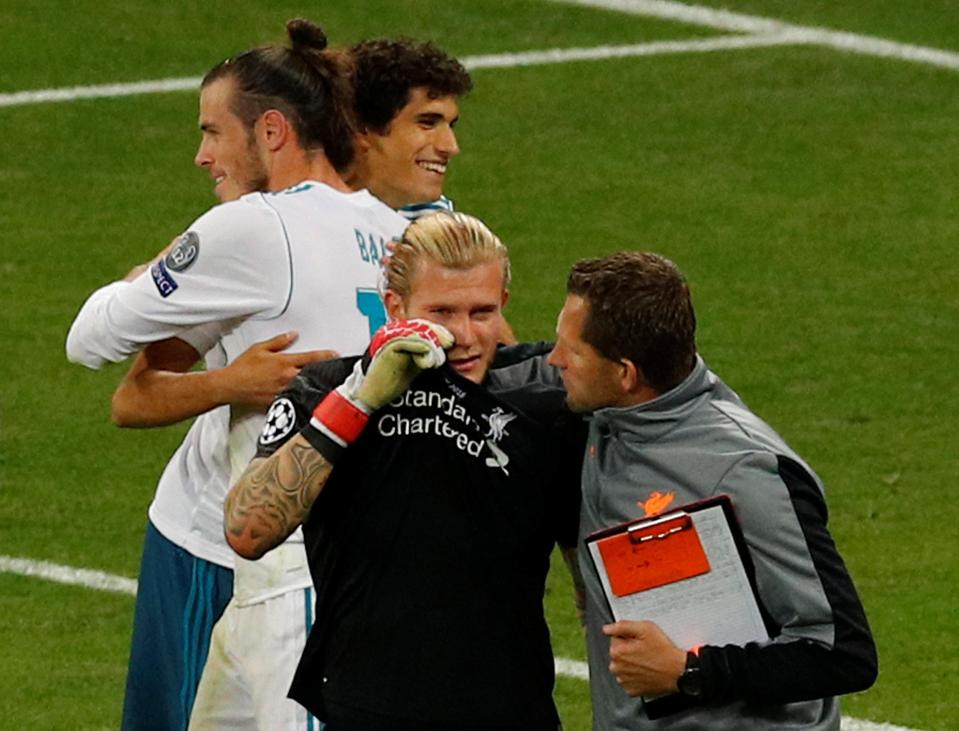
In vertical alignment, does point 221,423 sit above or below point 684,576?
below

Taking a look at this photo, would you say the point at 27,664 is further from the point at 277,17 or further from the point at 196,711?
the point at 277,17

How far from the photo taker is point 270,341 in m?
5.12

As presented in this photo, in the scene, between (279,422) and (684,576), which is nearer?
(684,576)

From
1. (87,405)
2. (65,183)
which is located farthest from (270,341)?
(65,183)

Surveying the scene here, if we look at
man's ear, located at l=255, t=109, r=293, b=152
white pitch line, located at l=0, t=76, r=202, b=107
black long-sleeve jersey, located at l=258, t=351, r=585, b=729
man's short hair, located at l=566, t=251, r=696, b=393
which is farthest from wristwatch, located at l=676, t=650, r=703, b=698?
white pitch line, located at l=0, t=76, r=202, b=107

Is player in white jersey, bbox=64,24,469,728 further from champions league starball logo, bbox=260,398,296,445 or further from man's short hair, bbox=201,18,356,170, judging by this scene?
champions league starball logo, bbox=260,398,296,445

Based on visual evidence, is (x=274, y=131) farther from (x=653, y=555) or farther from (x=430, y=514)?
(x=653, y=555)

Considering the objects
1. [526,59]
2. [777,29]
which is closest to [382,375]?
[526,59]

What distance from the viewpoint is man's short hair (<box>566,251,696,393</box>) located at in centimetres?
426

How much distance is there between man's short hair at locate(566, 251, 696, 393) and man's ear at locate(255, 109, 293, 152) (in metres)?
1.21

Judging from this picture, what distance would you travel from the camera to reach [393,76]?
233 inches

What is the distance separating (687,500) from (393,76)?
1.96 m

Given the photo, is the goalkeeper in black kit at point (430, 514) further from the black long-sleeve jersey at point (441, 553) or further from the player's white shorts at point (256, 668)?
the player's white shorts at point (256, 668)

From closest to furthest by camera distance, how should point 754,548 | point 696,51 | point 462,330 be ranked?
point 754,548 < point 462,330 < point 696,51
